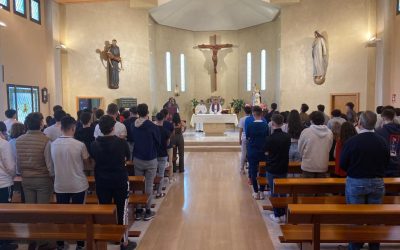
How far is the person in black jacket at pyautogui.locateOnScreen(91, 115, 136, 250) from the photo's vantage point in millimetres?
3760

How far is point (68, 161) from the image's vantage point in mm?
3842

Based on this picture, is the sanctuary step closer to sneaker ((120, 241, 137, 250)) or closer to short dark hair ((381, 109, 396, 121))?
short dark hair ((381, 109, 396, 121))

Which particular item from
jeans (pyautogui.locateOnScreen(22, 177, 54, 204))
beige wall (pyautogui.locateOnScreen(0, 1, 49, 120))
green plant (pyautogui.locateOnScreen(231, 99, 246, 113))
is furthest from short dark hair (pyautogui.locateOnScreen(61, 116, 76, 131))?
green plant (pyautogui.locateOnScreen(231, 99, 246, 113))

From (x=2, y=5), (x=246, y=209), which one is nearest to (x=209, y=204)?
(x=246, y=209)

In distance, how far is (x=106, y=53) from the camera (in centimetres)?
1303

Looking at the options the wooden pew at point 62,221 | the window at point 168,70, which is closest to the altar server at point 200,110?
the window at point 168,70

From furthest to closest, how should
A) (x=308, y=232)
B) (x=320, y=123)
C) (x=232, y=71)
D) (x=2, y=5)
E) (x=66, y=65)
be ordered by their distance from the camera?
1. (x=232, y=71)
2. (x=66, y=65)
3. (x=2, y=5)
4. (x=320, y=123)
5. (x=308, y=232)

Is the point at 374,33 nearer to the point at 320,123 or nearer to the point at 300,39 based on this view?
the point at 300,39

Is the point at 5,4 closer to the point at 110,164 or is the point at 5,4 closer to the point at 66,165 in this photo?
the point at 66,165

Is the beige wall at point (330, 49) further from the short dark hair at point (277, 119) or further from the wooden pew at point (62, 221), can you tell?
the wooden pew at point (62, 221)

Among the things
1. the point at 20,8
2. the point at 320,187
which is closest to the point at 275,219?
the point at 320,187

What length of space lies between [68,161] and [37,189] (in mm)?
541

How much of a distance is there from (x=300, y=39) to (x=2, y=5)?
30.9 ft

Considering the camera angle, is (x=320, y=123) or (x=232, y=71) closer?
(x=320, y=123)
